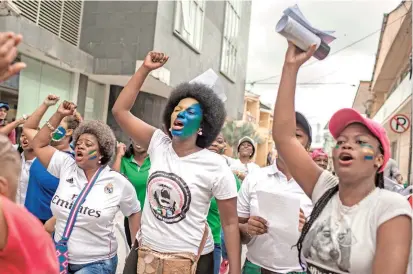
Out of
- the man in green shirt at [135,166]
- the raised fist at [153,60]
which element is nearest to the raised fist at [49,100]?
the raised fist at [153,60]

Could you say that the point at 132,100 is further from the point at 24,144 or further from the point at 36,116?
the point at 24,144

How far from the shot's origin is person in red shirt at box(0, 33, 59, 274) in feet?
5.00

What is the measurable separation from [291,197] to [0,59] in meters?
1.80

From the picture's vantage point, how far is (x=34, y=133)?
3.92 m

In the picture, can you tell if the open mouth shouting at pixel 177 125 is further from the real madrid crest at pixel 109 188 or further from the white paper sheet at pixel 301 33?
the white paper sheet at pixel 301 33

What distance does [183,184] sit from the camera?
283 centimetres

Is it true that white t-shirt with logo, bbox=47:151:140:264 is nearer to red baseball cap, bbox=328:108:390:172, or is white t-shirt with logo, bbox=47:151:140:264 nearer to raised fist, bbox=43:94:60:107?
raised fist, bbox=43:94:60:107

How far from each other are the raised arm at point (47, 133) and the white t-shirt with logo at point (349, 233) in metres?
2.33

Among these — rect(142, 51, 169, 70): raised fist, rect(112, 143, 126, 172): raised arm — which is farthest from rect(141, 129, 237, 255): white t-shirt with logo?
rect(112, 143, 126, 172): raised arm

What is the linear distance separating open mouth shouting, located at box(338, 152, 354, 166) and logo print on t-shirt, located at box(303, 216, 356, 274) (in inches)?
10.3

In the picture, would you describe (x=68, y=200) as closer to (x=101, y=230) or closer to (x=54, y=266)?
(x=101, y=230)

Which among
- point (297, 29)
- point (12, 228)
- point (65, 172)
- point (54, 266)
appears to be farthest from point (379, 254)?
point (65, 172)

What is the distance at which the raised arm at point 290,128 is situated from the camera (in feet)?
7.44

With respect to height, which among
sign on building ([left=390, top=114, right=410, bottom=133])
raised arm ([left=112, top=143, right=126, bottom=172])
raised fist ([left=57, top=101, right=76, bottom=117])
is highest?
sign on building ([left=390, top=114, right=410, bottom=133])
